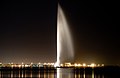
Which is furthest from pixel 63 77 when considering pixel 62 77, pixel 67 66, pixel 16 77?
pixel 67 66

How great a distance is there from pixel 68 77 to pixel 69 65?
77.7 meters

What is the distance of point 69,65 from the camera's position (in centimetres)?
15750

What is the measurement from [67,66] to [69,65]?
2.72 metres

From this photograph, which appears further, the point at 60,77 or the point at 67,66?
the point at 67,66

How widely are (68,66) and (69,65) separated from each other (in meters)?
2.53

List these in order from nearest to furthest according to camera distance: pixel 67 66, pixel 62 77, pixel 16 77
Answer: pixel 62 77 < pixel 16 77 < pixel 67 66

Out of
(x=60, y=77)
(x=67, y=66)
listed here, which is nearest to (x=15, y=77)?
(x=60, y=77)

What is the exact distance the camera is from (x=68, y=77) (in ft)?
262

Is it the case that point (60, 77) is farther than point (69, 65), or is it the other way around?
point (69, 65)

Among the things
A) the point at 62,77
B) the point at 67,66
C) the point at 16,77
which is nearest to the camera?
the point at 62,77

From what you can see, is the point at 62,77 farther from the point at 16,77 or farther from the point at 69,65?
the point at 69,65

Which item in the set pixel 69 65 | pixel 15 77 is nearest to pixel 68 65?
pixel 69 65

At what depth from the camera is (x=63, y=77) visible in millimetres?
78562

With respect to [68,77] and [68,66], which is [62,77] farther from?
[68,66]
